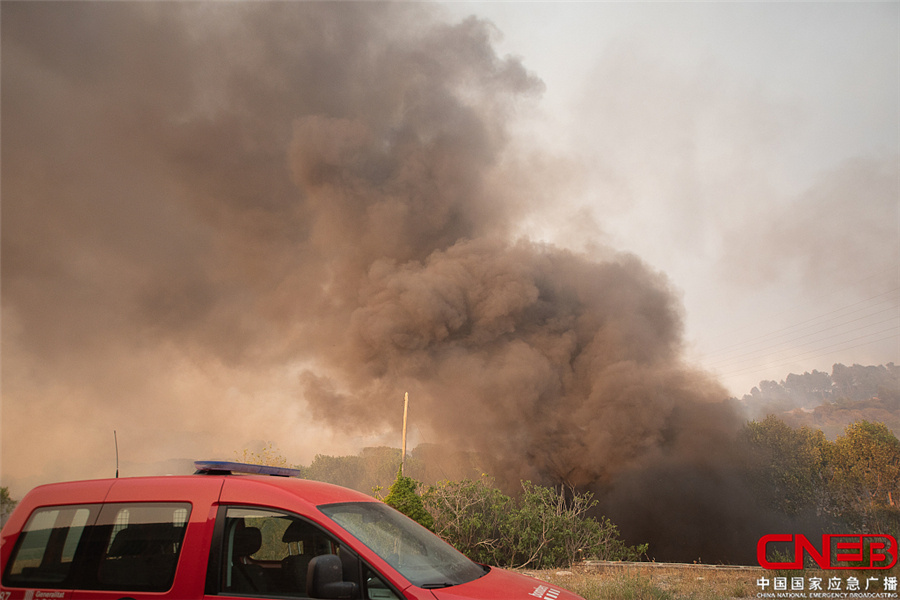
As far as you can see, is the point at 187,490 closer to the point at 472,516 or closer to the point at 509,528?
the point at 472,516

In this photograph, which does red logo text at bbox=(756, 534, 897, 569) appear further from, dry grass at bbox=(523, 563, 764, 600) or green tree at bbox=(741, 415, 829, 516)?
green tree at bbox=(741, 415, 829, 516)

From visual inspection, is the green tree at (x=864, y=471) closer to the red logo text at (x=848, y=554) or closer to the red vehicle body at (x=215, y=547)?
the red logo text at (x=848, y=554)

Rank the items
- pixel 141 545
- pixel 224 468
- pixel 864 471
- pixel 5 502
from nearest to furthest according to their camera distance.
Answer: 1. pixel 141 545
2. pixel 224 468
3. pixel 5 502
4. pixel 864 471

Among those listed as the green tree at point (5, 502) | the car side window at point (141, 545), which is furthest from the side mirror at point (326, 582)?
the green tree at point (5, 502)

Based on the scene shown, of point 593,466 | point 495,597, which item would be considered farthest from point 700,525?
point 495,597

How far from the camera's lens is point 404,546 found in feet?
10.6

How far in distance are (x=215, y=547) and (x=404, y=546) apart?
3.39 ft

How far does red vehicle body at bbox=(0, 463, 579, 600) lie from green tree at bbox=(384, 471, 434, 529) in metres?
9.24

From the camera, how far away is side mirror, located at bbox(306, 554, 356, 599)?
8.57 ft

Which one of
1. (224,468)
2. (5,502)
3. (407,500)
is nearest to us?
(224,468)

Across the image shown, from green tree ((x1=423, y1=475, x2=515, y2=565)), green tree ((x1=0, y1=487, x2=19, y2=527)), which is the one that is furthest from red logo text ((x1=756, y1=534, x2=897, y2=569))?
green tree ((x1=0, y1=487, x2=19, y2=527))

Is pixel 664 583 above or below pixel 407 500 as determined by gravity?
below

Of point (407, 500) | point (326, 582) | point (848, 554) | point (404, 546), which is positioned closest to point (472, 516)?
point (407, 500)

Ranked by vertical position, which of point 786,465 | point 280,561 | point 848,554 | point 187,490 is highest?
point 187,490
